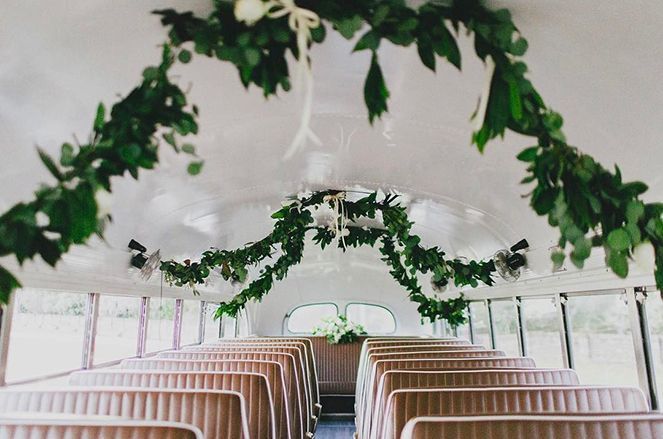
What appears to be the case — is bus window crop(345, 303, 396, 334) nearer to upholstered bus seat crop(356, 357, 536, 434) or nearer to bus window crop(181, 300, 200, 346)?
bus window crop(181, 300, 200, 346)

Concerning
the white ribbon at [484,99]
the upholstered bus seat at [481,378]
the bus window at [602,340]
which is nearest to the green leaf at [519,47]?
the white ribbon at [484,99]

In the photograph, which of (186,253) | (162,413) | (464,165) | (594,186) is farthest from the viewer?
(186,253)

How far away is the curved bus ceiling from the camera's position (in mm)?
1714

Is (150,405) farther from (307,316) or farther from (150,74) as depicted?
(307,316)

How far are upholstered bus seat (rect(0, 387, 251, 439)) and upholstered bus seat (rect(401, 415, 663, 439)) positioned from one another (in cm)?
88

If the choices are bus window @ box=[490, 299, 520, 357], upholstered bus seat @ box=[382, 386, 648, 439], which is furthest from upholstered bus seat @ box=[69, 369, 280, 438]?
bus window @ box=[490, 299, 520, 357]

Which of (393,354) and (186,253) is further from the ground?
(186,253)

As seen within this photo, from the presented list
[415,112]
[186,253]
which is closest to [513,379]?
[415,112]

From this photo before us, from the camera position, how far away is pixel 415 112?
2.72m

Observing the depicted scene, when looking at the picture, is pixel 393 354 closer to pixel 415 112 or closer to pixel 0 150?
pixel 415 112

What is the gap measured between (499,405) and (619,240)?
4.61 ft

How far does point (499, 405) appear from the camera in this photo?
2.35 m

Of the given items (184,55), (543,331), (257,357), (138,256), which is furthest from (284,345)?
(184,55)

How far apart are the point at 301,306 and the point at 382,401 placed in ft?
23.8
